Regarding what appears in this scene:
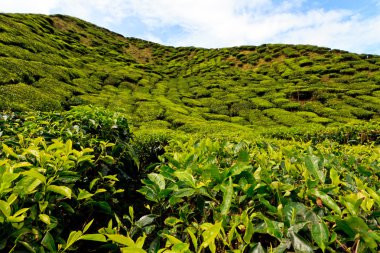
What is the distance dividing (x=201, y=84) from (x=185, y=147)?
1205 inches

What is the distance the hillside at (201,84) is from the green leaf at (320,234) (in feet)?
33.2

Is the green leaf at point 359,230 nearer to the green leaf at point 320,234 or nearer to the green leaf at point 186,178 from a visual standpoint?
the green leaf at point 320,234

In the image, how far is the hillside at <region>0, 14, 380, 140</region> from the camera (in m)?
16.6

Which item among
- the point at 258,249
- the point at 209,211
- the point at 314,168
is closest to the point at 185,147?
the point at 209,211

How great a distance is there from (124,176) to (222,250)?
238cm

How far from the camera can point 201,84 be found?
3316cm

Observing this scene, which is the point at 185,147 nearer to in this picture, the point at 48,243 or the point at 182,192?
Result: the point at 182,192

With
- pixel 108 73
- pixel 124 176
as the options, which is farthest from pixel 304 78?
pixel 124 176

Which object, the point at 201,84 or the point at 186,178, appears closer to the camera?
the point at 186,178

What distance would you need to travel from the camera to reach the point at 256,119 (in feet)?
66.0

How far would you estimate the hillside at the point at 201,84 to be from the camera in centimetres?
1659

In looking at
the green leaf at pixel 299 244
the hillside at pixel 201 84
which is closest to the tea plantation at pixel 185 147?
the green leaf at pixel 299 244

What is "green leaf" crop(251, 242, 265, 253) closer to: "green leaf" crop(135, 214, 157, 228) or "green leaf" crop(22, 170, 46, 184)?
"green leaf" crop(135, 214, 157, 228)

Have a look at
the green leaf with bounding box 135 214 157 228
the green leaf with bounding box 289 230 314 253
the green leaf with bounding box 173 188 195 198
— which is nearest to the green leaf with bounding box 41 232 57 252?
the green leaf with bounding box 135 214 157 228
